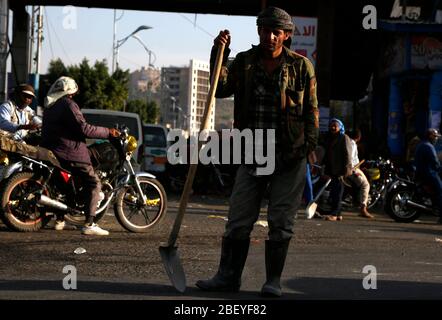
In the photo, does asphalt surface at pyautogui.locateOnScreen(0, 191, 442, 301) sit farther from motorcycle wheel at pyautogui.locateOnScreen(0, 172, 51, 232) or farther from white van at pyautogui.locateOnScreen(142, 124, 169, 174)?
white van at pyautogui.locateOnScreen(142, 124, 169, 174)

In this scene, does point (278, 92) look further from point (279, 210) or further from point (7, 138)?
point (7, 138)

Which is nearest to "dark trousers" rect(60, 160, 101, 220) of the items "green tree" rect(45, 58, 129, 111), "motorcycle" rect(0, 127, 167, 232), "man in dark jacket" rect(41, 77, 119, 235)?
"man in dark jacket" rect(41, 77, 119, 235)

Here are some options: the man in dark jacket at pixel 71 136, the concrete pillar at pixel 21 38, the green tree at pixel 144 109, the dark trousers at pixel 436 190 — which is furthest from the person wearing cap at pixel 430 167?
the green tree at pixel 144 109

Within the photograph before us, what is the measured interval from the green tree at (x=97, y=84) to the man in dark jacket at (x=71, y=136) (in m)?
59.2

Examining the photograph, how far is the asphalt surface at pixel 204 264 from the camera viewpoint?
651 cm

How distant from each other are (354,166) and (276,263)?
10024 mm

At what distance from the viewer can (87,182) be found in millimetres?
10469

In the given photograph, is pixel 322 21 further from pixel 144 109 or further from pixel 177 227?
pixel 144 109

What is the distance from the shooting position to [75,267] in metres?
7.71

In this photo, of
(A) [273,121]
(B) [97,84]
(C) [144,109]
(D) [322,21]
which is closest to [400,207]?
(A) [273,121]

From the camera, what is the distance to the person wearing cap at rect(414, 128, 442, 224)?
50.5 ft

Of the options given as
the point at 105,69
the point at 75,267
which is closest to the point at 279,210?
the point at 75,267

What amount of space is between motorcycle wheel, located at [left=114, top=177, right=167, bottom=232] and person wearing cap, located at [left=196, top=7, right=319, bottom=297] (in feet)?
15.0
